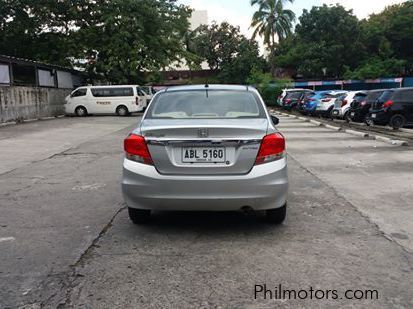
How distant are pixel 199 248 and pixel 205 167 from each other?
2.58 ft

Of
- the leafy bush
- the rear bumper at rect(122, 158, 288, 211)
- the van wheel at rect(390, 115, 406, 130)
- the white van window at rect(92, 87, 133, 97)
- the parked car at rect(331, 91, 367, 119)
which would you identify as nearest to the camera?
the rear bumper at rect(122, 158, 288, 211)

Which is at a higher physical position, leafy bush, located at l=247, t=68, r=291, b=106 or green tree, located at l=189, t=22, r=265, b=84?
green tree, located at l=189, t=22, r=265, b=84

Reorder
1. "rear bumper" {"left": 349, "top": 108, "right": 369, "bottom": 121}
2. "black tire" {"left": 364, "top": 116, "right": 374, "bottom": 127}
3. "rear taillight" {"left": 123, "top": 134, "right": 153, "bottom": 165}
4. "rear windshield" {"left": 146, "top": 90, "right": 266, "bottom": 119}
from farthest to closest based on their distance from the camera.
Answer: "rear bumper" {"left": 349, "top": 108, "right": 369, "bottom": 121} → "black tire" {"left": 364, "top": 116, "right": 374, "bottom": 127} → "rear windshield" {"left": 146, "top": 90, "right": 266, "bottom": 119} → "rear taillight" {"left": 123, "top": 134, "right": 153, "bottom": 165}

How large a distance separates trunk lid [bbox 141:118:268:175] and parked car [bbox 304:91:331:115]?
22.5 m

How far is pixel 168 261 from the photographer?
4.32m

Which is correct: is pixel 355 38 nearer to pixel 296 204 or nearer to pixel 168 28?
pixel 168 28

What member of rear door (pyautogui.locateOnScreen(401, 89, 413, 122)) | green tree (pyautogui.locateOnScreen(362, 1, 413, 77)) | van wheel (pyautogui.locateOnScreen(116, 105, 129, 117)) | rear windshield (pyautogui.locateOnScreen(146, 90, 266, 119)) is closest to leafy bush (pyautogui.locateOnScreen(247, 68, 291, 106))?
green tree (pyautogui.locateOnScreen(362, 1, 413, 77))

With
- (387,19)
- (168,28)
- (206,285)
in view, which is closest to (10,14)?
(168,28)

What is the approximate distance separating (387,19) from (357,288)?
54.7m

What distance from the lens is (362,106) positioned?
2039cm

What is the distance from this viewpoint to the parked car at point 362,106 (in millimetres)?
19811

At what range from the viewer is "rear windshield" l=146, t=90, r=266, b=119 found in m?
5.49

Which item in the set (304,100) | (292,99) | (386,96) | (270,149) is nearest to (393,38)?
(292,99)

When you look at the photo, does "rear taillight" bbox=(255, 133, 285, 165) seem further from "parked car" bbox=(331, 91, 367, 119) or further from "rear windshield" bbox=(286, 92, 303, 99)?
"rear windshield" bbox=(286, 92, 303, 99)
